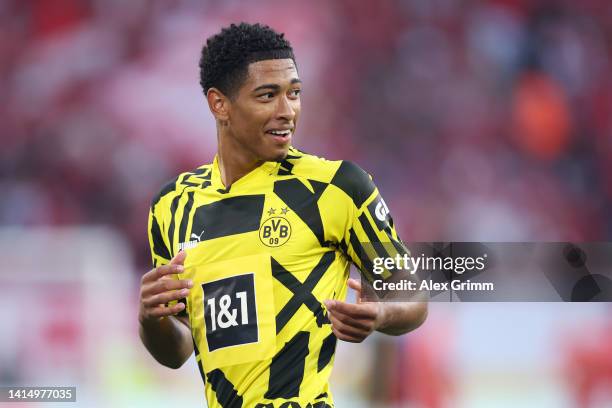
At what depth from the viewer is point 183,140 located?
7.21 m

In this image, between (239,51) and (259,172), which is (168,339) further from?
(239,51)

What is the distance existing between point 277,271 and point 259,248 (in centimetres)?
11

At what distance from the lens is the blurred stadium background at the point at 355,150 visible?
6461mm

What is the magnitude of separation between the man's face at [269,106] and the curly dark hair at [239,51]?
30 millimetres

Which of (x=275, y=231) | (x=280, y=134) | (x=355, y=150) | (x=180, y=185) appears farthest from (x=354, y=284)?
(x=355, y=150)

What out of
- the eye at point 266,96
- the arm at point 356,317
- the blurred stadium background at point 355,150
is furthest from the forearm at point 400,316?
the blurred stadium background at point 355,150

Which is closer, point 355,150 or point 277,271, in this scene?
point 277,271

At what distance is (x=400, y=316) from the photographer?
302cm

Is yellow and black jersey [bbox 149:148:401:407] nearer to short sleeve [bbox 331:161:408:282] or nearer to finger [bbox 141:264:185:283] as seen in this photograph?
short sleeve [bbox 331:161:408:282]

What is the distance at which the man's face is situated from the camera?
330 cm

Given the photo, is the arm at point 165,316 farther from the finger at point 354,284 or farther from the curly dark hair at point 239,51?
the curly dark hair at point 239,51

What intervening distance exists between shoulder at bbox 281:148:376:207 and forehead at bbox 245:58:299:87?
1.02 ft

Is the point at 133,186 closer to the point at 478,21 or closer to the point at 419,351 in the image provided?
the point at 419,351

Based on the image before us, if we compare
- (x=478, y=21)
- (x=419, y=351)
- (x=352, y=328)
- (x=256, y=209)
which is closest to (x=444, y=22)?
(x=478, y=21)
